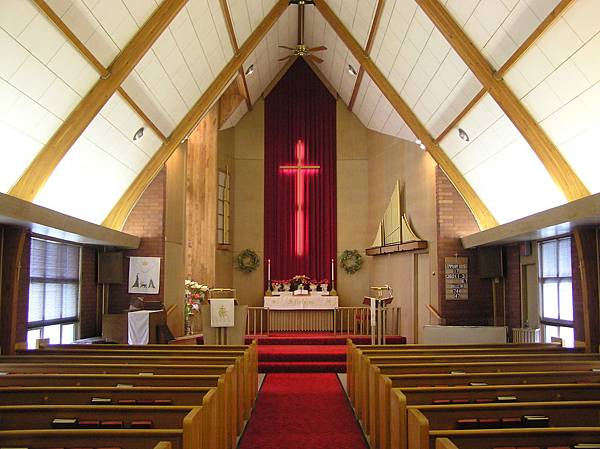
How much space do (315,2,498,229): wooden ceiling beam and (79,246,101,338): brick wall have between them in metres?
5.39

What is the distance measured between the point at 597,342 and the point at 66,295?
7.20m

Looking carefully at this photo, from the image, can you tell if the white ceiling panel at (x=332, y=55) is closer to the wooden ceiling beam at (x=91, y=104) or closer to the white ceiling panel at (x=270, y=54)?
the white ceiling panel at (x=270, y=54)

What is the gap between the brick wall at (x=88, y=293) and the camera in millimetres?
9844

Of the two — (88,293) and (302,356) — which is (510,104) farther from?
(88,293)

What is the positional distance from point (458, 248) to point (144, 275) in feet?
16.9

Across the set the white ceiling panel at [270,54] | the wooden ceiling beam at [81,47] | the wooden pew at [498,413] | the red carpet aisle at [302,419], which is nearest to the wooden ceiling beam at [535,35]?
the wooden pew at [498,413]

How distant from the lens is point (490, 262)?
10219mm

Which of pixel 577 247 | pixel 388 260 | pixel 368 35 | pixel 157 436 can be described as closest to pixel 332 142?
pixel 388 260

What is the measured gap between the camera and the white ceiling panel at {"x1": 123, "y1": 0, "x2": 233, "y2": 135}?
8.19m

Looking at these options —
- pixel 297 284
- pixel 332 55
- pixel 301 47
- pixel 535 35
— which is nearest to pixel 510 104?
pixel 535 35

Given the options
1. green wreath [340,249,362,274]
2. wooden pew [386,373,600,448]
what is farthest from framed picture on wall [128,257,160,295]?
wooden pew [386,373,600,448]

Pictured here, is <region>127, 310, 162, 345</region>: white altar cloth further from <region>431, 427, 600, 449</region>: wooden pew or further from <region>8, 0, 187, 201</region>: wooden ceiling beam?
<region>431, 427, 600, 449</region>: wooden pew

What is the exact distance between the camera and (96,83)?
7.27m

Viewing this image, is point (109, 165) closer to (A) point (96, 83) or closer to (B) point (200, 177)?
(A) point (96, 83)
